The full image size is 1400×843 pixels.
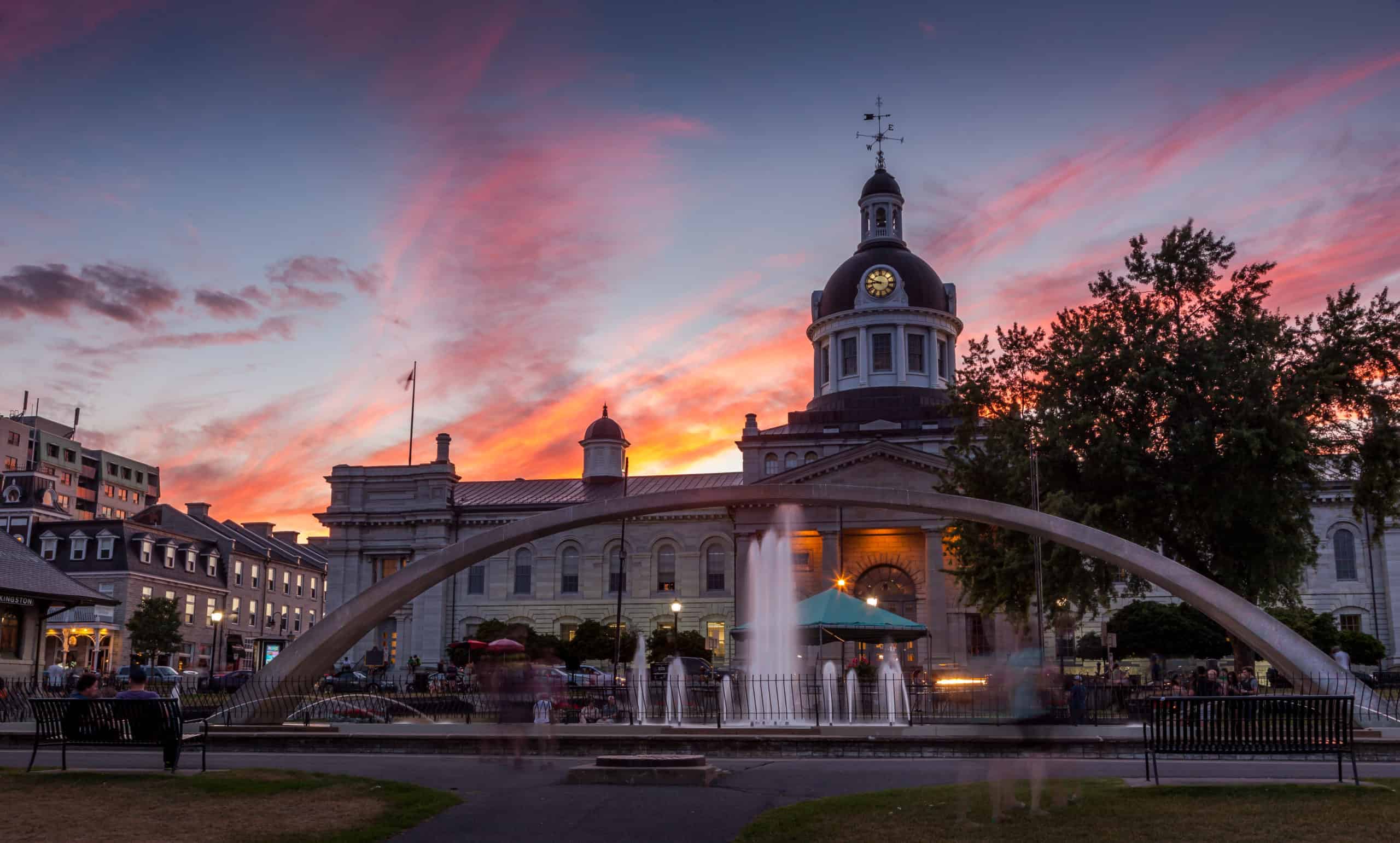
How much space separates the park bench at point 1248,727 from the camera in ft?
45.2

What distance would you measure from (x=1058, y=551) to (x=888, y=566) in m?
35.2

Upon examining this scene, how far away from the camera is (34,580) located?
35.6 meters

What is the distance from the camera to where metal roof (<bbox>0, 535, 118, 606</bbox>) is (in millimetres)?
34531

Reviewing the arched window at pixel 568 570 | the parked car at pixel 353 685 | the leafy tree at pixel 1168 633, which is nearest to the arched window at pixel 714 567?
the arched window at pixel 568 570

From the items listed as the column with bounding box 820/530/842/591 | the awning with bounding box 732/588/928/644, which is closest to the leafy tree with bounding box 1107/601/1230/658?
the column with bounding box 820/530/842/591

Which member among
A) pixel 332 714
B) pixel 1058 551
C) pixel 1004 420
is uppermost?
pixel 1004 420

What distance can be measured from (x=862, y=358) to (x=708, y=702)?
47188 mm

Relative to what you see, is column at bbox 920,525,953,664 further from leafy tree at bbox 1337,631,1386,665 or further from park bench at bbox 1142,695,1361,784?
park bench at bbox 1142,695,1361,784

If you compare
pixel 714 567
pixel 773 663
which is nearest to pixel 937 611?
pixel 714 567

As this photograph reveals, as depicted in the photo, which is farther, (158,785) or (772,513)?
(772,513)

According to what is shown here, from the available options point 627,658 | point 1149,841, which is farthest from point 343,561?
point 1149,841

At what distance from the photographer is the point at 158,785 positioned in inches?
552

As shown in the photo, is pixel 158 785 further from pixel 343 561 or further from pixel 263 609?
pixel 263 609

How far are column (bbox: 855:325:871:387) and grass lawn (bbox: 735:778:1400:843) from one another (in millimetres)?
61850
